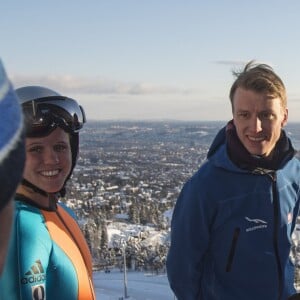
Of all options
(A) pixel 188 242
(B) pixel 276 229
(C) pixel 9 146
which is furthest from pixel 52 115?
(C) pixel 9 146

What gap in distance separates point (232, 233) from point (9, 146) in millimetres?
1942

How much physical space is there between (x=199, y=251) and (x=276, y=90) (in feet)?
3.26

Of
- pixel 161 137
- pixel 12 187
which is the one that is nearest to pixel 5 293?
pixel 12 187

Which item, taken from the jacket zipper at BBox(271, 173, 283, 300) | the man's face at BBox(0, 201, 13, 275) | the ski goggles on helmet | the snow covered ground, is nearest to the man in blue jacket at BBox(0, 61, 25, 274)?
the man's face at BBox(0, 201, 13, 275)

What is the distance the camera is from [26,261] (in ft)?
5.82

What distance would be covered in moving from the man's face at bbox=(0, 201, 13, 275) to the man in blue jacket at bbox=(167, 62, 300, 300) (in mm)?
1735

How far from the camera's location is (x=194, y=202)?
2.54 meters

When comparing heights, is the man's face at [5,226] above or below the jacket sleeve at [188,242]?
above

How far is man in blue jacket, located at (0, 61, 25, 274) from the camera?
775mm

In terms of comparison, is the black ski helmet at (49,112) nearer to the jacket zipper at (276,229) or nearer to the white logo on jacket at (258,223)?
the white logo on jacket at (258,223)

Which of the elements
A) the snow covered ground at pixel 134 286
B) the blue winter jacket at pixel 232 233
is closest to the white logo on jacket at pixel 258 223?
the blue winter jacket at pixel 232 233

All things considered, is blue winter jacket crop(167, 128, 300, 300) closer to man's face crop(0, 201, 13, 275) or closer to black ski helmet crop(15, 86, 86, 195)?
black ski helmet crop(15, 86, 86, 195)

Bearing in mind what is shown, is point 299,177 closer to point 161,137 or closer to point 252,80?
point 252,80

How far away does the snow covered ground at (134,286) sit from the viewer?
33.4m
